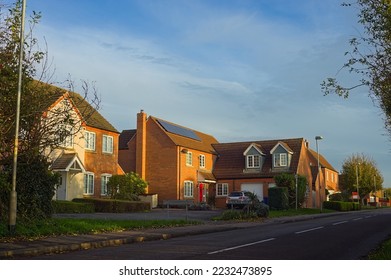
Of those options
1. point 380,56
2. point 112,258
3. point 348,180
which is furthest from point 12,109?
point 348,180

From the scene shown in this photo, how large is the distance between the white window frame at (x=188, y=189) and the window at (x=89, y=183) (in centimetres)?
1144

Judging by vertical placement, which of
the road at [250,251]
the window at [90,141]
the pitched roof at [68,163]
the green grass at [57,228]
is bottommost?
the road at [250,251]

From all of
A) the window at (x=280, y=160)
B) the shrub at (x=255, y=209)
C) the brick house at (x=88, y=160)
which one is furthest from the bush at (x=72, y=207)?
the window at (x=280, y=160)

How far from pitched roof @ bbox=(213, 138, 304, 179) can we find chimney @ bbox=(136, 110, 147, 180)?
31.2 feet

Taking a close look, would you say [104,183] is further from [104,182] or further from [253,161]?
[253,161]

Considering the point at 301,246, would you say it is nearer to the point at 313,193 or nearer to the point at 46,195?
the point at 46,195

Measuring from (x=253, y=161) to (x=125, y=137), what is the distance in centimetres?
1402

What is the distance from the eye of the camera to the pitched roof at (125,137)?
4997 centimetres

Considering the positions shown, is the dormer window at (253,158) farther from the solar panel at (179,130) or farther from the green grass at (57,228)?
the green grass at (57,228)

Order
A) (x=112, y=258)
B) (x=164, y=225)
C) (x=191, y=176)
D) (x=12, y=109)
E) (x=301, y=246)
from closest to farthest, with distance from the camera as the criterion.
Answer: (x=112, y=258) < (x=301, y=246) < (x=12, y=109) < (x=164, y=225) < (x=191, y=176)

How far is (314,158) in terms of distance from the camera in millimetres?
Answer: 72625

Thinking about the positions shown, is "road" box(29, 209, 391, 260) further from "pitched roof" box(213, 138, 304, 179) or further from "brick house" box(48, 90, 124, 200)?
"pitched roof" box(213, 138, 304, 179)

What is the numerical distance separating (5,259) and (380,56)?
11.8 metres

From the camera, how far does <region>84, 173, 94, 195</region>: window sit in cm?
3766
